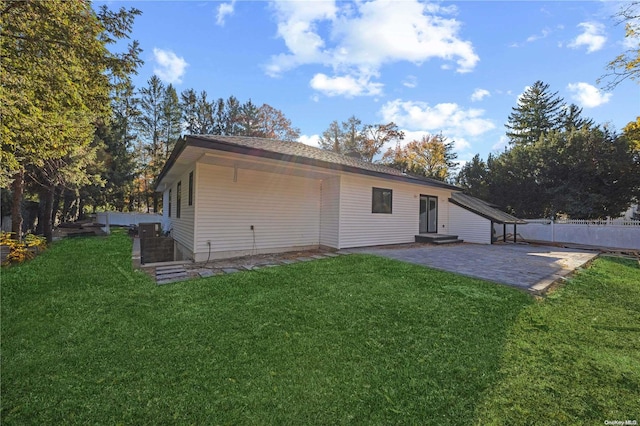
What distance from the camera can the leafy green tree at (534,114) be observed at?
28781 millimetres

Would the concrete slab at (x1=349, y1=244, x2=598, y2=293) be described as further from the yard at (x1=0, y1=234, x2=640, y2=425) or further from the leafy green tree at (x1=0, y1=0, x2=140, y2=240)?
the leafy green tree at (x1=0, y1=0, x2=140, y2=240)

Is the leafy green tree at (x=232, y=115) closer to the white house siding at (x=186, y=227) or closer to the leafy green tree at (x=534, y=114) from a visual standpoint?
A: the white house siding at (x=186, y=227)

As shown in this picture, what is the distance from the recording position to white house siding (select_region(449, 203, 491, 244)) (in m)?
11.4

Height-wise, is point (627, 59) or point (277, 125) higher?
point (277, 125)

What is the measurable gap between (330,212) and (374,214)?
1.62 metres

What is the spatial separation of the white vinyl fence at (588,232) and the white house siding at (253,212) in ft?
37.5

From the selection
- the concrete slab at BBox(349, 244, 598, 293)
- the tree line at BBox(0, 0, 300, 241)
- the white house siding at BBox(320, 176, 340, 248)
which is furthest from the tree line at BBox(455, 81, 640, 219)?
the tree line at BBox(0, 0, 300, 241)

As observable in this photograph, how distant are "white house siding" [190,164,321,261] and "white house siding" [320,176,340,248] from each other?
0.19 metres

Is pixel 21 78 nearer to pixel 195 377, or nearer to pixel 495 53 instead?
pixel 195 377

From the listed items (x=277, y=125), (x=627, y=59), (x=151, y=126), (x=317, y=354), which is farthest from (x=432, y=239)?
(x=151, y=126)

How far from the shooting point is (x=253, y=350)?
263 centimetres

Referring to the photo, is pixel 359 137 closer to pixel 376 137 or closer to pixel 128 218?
pixel 376 137

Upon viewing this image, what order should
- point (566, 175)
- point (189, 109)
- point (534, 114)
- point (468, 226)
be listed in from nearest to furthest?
point (468, 226) < point (566, 175) < point (189, 109) < point (534, 114)

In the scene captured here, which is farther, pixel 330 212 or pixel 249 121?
pixel 249 121
